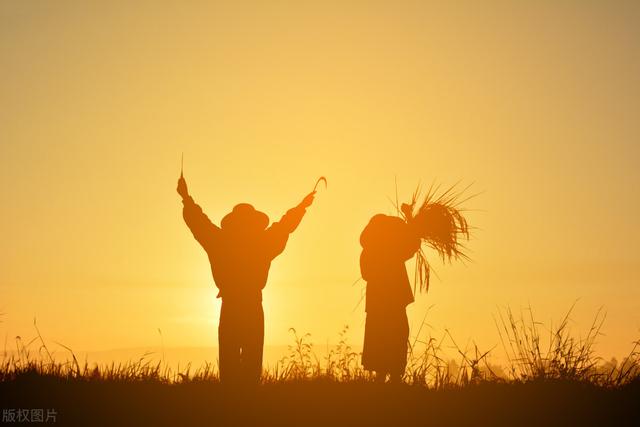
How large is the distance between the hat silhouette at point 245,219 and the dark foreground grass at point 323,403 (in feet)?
7.26

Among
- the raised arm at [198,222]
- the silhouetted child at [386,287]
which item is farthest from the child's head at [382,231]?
the raised arm at [198,222]

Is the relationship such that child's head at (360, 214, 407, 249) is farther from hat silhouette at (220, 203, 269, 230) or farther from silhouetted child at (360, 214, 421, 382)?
hat silhouette at (220, 203, 269, 230)

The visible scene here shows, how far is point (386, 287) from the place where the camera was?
1123 centimetres

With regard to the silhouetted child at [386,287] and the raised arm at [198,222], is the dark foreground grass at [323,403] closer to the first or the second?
the silhouetted child at [386,287]

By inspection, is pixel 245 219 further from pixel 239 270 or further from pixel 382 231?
pixel 382 231

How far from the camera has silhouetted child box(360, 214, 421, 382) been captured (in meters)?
10.9

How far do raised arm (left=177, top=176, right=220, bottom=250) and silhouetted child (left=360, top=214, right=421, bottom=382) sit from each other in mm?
2194

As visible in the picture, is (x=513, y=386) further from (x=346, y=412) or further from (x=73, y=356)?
(x=73, y=356)

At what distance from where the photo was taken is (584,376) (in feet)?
32.0

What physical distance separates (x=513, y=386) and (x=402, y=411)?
5.83 feet

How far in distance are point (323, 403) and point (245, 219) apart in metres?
3.09

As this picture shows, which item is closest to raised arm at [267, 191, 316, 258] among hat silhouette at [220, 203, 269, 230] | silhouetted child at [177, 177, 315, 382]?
silhouetted child at [177, 177, 315, 382]

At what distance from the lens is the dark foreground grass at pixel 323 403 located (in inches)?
318

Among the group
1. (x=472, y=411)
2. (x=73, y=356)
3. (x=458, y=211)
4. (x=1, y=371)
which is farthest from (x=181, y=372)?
(x=458, y=211)
